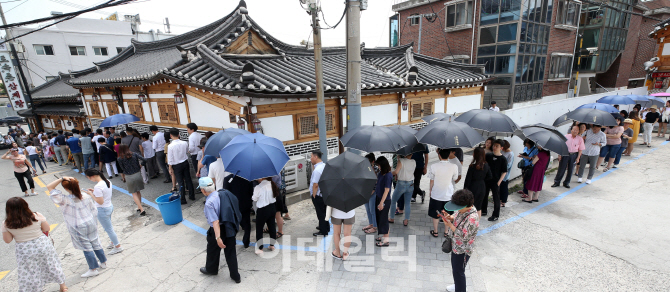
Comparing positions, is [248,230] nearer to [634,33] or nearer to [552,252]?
[552,252]

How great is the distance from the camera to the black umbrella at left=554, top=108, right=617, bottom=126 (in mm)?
8102

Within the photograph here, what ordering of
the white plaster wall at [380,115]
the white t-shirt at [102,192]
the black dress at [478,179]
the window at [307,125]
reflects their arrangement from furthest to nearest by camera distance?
the white plaster wall at [380,115] < the window at [307,125] < the black dress at [478,179] < the white t-shirt at [102,192]

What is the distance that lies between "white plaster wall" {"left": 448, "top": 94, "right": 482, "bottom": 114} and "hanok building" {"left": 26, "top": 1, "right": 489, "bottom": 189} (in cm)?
4

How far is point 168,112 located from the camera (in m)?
10.2

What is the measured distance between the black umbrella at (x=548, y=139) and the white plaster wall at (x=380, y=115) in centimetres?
437

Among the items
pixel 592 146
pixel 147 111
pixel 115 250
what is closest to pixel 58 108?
pixel 147 111

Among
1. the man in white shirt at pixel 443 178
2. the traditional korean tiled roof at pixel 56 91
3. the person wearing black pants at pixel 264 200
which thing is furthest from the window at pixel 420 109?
the traditional korean tiled roof at pixel 56 91

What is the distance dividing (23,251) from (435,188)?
6.84 metres

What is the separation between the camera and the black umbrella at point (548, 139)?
6.47 meters

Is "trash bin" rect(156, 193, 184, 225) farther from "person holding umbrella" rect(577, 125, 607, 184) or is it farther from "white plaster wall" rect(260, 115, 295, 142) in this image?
"person holding umbrella" rect(577, 125, 607, 184)

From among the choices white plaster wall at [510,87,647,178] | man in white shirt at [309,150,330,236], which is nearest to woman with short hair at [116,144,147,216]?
man in white shirt at [309,150,330,236]

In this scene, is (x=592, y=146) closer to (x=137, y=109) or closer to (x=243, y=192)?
(x=243, y=192)

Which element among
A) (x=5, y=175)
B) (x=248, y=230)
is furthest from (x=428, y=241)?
(x=5, y=175)

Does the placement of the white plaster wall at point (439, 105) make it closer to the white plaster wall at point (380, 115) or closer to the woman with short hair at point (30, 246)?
the white plaster wall at point (380, 115)
